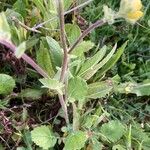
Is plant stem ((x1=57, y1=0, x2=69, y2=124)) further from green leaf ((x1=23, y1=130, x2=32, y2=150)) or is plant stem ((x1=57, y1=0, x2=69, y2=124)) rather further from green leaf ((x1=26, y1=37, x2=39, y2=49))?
green leaf ((x1=26, y1=37, x2=39, y2=49))

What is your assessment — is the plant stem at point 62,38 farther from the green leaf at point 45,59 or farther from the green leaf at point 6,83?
the green leaf at point 6,83

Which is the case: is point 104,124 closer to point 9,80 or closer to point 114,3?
point 9,80

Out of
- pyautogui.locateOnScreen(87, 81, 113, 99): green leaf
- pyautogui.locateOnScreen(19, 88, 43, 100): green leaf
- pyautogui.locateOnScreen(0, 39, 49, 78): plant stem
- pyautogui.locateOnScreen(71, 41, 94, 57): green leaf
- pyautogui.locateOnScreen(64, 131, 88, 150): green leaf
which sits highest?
pyautogui.locateOnScreen(0, 39, 49, 78): plant stem

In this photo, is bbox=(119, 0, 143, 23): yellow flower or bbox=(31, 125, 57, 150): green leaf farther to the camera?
bbox=(31, 125, 57, 150): green leaf

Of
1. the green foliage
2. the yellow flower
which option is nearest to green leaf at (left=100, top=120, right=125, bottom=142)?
the green foliage

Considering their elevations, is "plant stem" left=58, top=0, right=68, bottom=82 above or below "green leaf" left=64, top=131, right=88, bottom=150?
above

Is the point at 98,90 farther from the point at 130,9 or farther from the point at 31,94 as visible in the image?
the point at 130,9

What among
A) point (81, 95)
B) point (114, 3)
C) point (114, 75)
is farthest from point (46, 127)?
point (114, 3)
